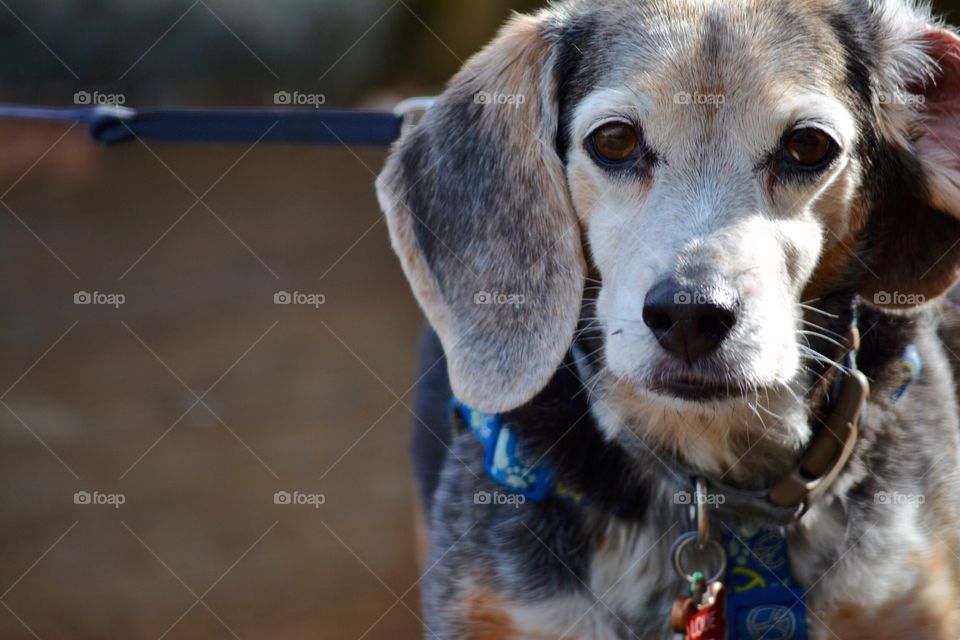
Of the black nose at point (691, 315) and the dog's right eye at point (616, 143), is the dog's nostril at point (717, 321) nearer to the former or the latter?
the black nose at point (691, 315)

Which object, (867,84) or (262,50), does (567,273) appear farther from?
(262,50)

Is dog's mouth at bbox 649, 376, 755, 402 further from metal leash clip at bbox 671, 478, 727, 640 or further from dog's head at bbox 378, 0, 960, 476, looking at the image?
metal leash clip at bbox 671, 478, 727, 640

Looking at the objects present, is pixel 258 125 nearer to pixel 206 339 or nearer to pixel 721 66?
pixel 721 66

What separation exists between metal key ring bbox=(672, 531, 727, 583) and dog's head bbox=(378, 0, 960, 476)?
0.77ft

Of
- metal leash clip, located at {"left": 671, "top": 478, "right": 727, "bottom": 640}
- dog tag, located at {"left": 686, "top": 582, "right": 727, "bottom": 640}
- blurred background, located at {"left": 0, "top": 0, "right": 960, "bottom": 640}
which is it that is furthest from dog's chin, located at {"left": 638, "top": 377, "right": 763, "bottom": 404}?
blurred background, located at {"left": 0, "top": 0, "right": 960, "bottom": 640}

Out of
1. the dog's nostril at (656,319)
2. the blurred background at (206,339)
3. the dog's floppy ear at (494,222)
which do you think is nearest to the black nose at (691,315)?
the dog's nostril at (656,319)

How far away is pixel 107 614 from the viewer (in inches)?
169

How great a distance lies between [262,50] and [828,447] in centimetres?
754

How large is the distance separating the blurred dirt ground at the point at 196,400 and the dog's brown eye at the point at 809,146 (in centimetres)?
243

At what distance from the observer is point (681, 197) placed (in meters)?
2.27

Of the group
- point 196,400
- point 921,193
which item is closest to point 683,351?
point 921,193

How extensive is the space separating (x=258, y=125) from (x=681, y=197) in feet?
4.05

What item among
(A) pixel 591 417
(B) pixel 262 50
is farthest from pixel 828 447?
(B) pixel 262 50

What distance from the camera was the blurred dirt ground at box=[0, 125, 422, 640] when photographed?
14.4 ft
